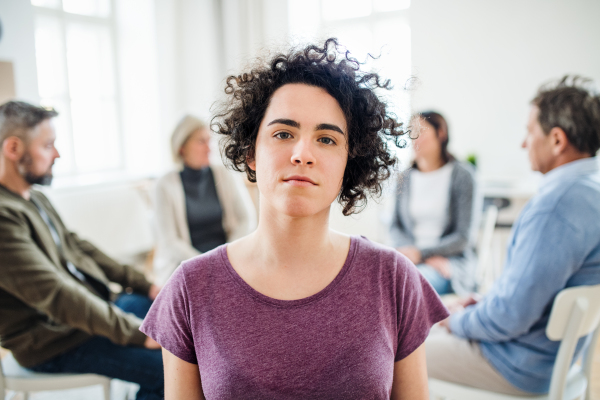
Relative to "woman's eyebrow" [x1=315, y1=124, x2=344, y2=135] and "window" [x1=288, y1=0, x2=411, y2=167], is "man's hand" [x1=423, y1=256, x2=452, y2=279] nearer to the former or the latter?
"woman's eyebrow" [x1=315, y1=124, x2=344, y2=135]

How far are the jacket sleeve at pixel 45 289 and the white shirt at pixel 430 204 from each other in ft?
5.21

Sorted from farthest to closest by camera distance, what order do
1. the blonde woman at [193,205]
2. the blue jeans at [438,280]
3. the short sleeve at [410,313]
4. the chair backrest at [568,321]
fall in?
the blonde woman at [193,205], the blue jeans at [438,280], the chair backrest at [568,321], the short sleeve at [410,313]

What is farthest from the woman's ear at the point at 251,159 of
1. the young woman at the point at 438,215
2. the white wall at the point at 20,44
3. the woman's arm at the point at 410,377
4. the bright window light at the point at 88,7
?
the bright window light at the point at 88,7

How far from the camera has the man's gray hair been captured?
4.16 ft

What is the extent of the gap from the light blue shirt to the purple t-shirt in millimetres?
516

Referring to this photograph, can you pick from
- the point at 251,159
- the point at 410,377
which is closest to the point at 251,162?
the point at 251,159

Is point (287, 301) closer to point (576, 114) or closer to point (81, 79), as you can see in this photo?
point (576, 114)

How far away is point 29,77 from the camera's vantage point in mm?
3061

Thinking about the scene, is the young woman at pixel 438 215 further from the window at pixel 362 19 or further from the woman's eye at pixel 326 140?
the window at pixel 362 19

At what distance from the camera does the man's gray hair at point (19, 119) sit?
4.16 feet

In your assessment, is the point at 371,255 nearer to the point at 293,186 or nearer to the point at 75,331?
the point at 293,186

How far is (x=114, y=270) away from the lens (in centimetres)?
176

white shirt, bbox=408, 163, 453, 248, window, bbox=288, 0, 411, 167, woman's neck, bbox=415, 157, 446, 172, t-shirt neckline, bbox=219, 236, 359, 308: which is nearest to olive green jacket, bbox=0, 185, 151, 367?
t-shirt neckline, bbox=219, 236, 359, 308

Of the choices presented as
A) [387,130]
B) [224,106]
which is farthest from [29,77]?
[387,130]
